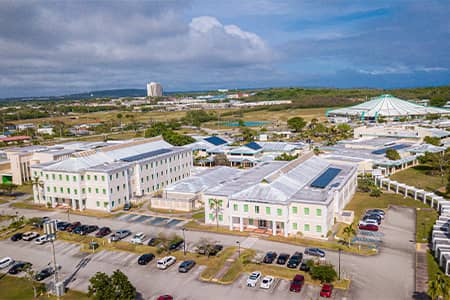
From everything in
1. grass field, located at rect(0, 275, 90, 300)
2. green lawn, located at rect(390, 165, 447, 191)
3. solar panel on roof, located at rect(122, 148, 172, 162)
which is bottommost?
Answer: grass field, located at rect(0, 275, 90, 300)

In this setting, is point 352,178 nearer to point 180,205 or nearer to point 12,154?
point 180,205

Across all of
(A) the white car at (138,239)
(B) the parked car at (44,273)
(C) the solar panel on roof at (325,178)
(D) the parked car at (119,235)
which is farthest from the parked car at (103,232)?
(C) the solar panel on roof at (325,178)

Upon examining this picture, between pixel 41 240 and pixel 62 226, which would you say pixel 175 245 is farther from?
pixel 62 226

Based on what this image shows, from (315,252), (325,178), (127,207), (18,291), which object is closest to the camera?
(18,291)

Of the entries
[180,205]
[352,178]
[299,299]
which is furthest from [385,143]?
[299,299]

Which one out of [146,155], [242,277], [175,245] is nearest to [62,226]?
[175,245]

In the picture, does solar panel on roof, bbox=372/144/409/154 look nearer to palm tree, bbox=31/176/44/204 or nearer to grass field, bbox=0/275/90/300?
palm tree, bbox=31/176/44/204

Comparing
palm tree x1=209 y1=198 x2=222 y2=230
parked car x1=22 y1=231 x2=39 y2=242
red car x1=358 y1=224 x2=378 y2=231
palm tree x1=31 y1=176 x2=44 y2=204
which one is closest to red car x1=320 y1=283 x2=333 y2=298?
red car x1=358 y1=224 x2=378 y2=231
